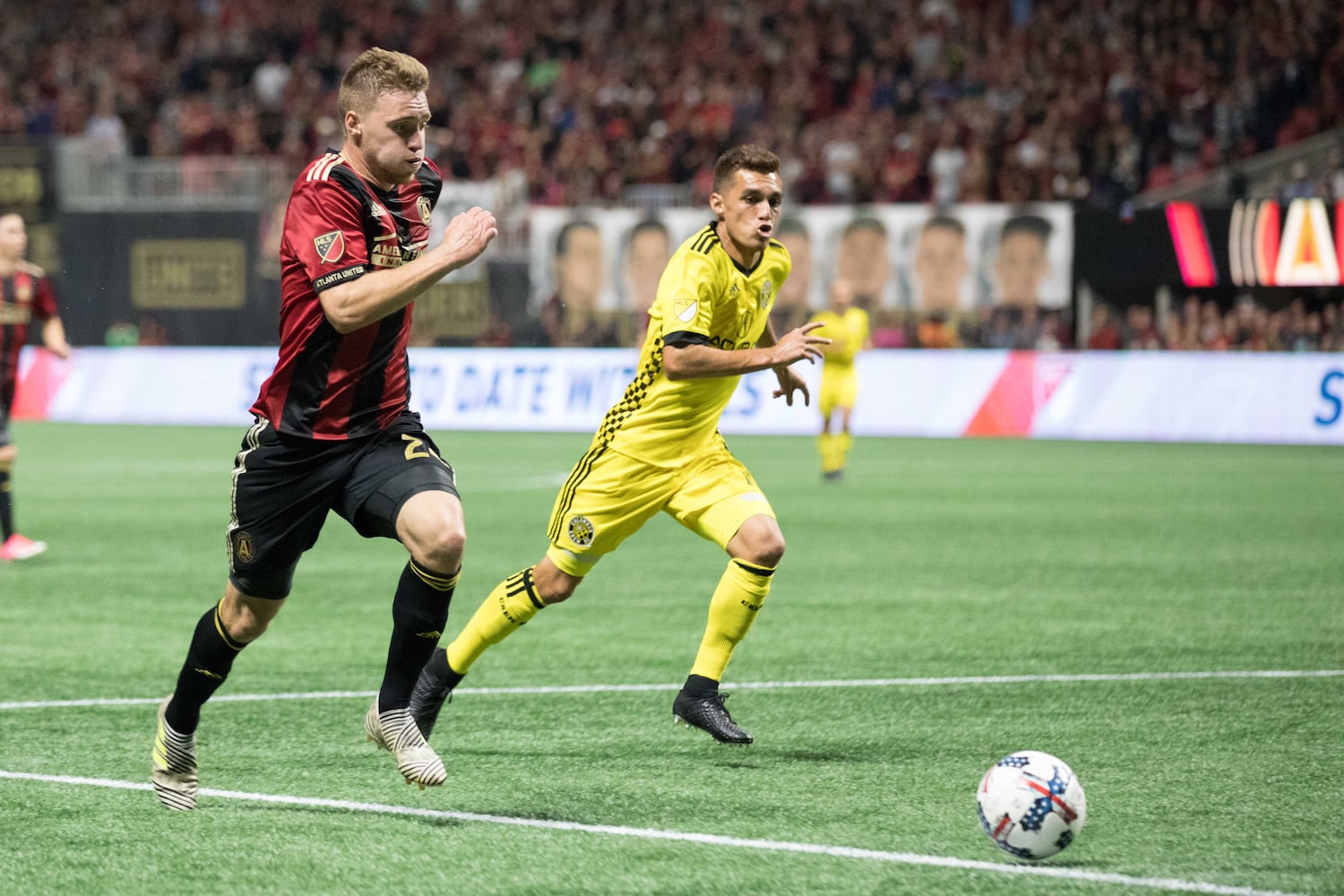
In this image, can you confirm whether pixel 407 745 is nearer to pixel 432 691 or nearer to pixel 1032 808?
pixel 432 691

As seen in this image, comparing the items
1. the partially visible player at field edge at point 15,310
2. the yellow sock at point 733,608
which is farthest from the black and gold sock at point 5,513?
the yellow sock at point 733,608

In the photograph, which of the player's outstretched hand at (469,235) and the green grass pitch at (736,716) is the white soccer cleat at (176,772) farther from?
the player's outstretched hand at (469,235)

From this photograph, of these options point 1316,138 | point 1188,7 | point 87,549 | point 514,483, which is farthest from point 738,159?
point 1188,7

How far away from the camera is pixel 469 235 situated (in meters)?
4.72

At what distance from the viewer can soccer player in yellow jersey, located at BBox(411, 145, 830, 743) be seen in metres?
6.33

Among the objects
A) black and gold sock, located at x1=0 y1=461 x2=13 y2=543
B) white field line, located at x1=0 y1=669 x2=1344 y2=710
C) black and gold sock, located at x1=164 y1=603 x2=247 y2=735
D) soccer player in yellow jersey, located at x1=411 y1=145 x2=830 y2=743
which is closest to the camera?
black and gold sock, located at x1=164 y1=603 x2=247 y2=735

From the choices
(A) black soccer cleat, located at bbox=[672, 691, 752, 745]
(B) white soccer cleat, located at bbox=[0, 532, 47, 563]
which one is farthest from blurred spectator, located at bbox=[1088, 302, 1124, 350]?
(A) black soccer cleat, located at bbox=[672, 691, 752, 745]

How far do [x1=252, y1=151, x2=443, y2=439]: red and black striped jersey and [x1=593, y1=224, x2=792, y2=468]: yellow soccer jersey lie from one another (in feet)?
4.27

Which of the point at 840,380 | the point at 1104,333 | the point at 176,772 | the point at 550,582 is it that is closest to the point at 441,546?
the point at 176,772

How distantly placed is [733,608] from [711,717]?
0.42m

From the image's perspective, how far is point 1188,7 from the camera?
2638cm

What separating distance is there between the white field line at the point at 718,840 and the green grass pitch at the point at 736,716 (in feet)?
0.05

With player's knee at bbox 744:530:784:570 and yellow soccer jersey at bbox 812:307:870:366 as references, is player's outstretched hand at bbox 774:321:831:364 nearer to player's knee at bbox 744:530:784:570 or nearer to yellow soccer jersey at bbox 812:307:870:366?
player's knee at bbox 744:530:784:570

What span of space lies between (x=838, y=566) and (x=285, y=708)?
522 cm
